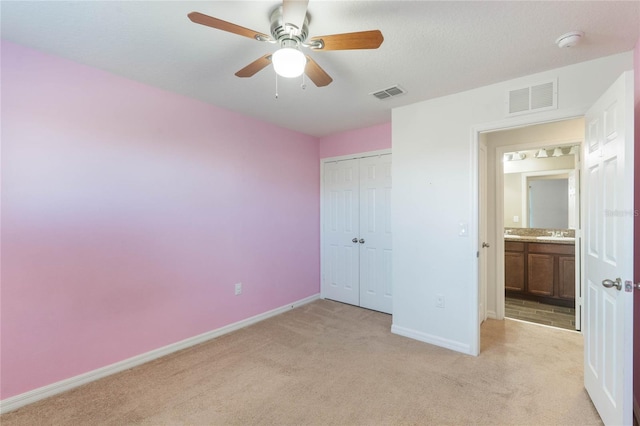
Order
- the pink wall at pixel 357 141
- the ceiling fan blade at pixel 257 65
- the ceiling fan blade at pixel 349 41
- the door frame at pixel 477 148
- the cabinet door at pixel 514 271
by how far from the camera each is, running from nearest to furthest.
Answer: the ceiling fan blade at pixel 349 41, the ceiling fan blade at pixel 257 65, the door frame at pixel 477 148, the pink wall at pixel 357 141, the cabinet door at pixel 514 271

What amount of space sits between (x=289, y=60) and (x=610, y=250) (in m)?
2.03

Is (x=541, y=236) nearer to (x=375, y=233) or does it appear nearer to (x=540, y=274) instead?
(x=540, y=274)

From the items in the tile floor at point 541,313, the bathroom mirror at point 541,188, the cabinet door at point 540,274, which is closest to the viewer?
the tile floor at point 541,313

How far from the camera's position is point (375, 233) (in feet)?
12.7

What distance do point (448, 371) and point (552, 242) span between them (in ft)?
9.29

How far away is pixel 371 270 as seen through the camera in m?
3.90

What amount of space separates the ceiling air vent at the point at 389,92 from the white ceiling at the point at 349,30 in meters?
0.06

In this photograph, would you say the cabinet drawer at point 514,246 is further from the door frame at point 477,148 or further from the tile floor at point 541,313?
the door frame at point 477,148

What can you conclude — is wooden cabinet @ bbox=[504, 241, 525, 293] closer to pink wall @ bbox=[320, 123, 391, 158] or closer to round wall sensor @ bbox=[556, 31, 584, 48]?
pink wall @ bbox=[320, 123, 391, 158]

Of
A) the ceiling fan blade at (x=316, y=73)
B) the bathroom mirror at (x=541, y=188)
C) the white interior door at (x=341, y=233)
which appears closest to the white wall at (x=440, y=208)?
the white interior door at (x=341, y=233)

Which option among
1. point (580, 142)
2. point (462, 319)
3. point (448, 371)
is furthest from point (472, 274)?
point (580, 142)

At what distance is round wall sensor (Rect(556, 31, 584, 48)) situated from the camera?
5.73 ft

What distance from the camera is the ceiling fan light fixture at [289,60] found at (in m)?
1.38

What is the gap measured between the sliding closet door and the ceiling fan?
7.73 feet
